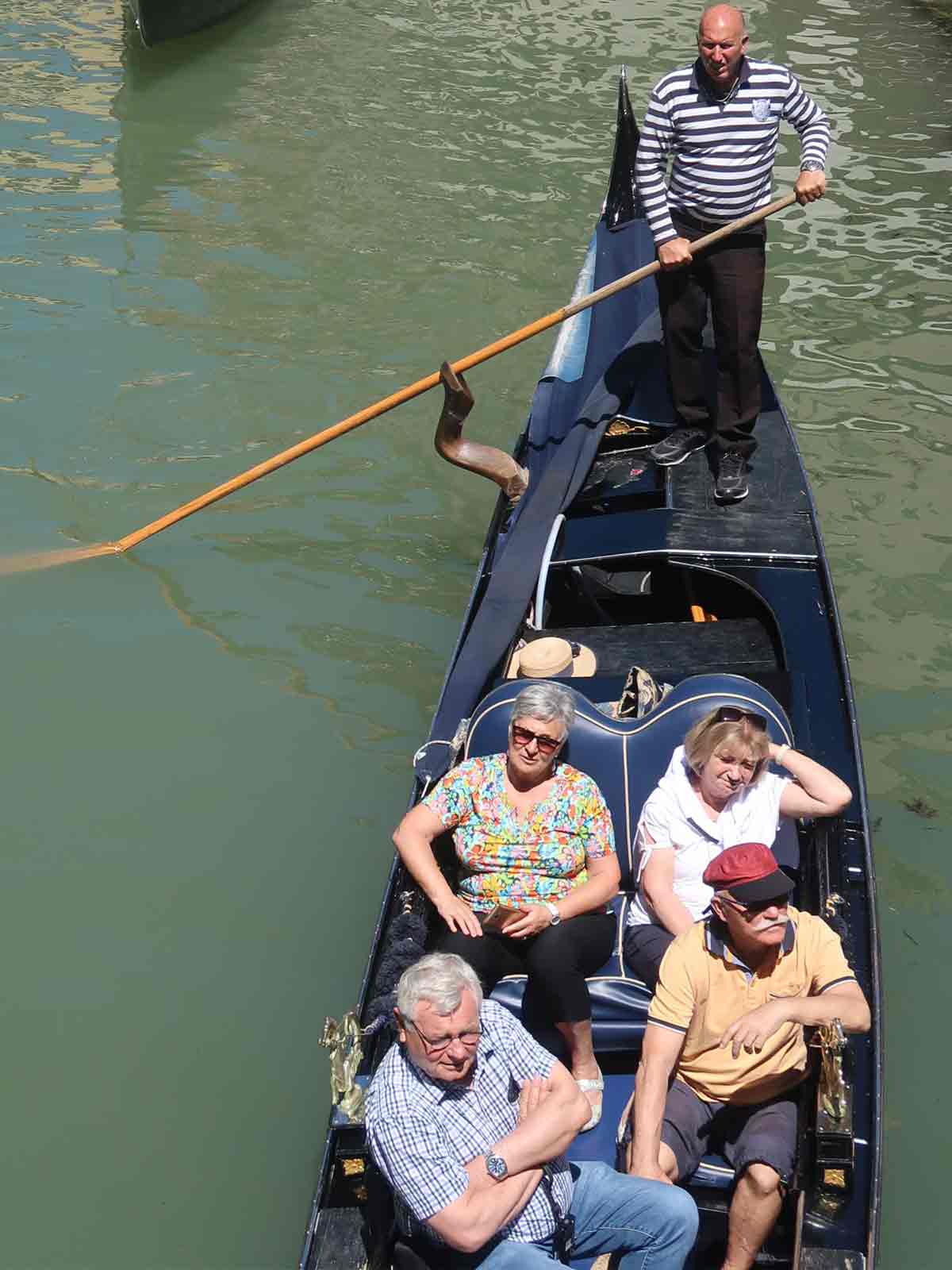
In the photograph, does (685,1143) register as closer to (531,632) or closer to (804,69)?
(531,632)

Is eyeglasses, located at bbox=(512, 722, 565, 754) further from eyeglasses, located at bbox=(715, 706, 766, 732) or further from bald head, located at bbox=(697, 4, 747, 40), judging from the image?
bald head, located at bbox=(697, 4, 747, 40)

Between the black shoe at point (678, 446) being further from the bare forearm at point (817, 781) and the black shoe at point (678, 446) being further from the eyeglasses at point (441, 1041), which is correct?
the eyeglasses at point (441, 1041)

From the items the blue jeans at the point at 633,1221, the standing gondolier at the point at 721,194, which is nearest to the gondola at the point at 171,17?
the standing gondolier at the point at 721,194

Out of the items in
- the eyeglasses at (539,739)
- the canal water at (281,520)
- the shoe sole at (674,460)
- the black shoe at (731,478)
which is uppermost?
the eyeglasses at (539,739)

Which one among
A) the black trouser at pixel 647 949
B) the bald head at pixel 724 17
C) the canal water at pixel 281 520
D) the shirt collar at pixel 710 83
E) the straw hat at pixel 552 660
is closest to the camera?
the black trouser at pixel 647 949

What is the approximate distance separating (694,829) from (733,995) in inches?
18.1

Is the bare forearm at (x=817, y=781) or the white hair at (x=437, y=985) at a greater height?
the white hair at (x=437, y=985)

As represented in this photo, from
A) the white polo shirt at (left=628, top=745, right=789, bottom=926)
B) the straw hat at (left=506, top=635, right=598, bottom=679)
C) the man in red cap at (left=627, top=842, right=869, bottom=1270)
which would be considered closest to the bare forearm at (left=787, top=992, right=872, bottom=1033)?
the man in red cap at (left=627, top=842, right=869, bottom=1270)

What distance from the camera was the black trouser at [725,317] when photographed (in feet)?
12.4

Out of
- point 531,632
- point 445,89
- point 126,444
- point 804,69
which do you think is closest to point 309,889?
point 531,632

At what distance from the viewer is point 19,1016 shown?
3100 mm

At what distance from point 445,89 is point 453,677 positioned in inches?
266

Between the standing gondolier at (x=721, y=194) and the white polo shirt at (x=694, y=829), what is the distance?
4.53ft

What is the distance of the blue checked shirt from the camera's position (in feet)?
6.42
